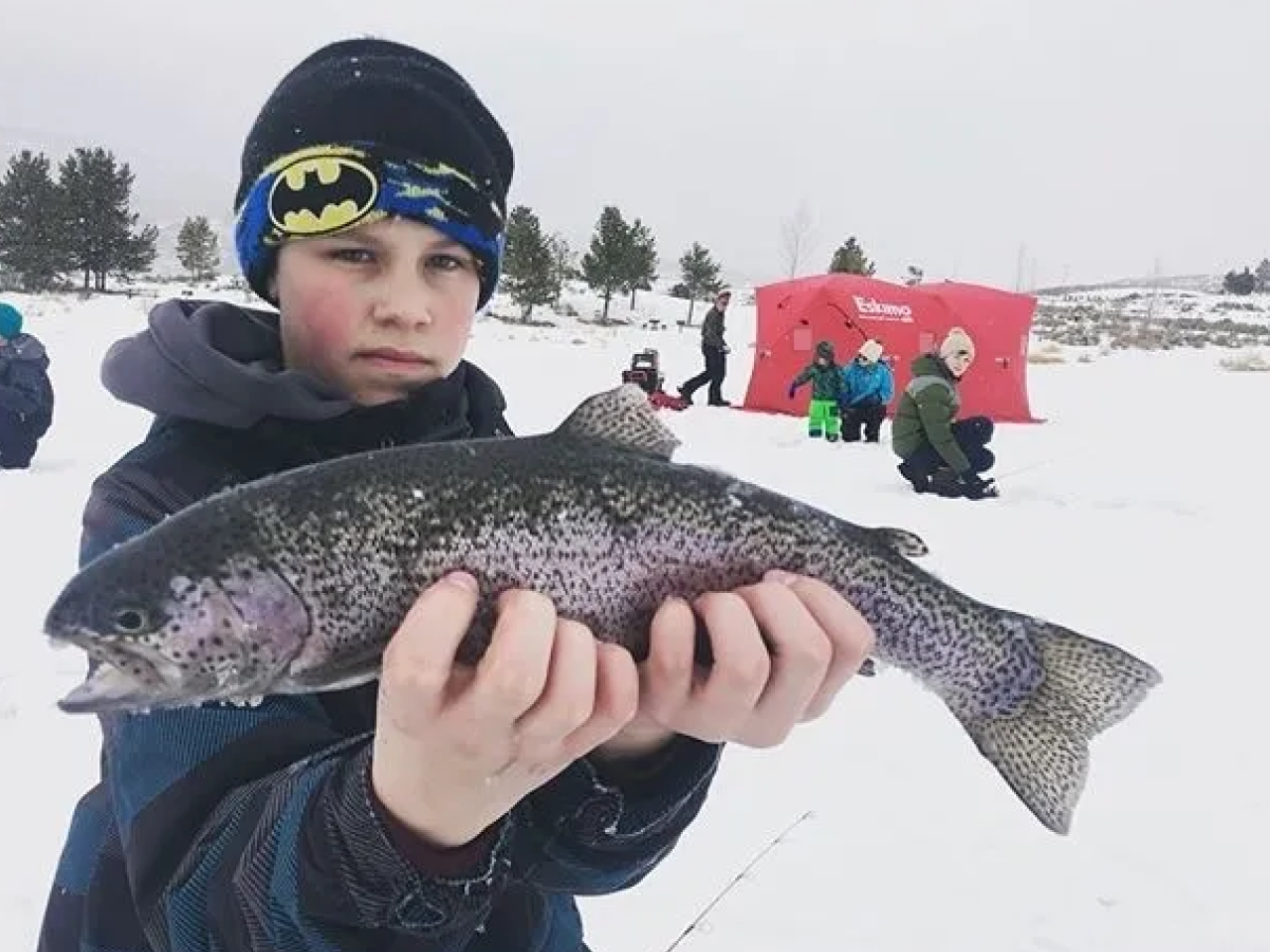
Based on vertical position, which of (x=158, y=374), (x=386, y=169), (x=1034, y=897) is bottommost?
(x=1034, y=897)

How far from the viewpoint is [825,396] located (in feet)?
55.9

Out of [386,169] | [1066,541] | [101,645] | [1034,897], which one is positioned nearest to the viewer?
[101,645]

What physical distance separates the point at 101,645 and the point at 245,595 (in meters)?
0.22

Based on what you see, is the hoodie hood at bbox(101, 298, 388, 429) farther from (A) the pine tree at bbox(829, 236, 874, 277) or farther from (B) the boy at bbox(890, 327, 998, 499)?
(A) the pine tree at bbox(829, 236, 874, 277)

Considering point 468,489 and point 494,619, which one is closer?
point 494,619

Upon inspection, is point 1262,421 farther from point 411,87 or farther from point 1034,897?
point 411,87

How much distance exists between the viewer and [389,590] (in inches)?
67.2

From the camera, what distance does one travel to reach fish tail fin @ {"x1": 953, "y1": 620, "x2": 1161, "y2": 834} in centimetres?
229

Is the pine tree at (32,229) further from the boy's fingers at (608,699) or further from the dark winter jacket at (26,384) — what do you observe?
the boy's fingers at (608,699)

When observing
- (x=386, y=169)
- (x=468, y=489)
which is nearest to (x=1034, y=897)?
(x=468, y=489)

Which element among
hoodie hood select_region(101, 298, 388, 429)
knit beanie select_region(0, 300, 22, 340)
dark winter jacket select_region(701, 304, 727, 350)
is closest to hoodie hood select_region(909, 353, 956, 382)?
dark winter jacket select_region(701, 304, 727, 350)

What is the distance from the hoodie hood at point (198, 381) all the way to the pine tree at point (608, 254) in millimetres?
57746

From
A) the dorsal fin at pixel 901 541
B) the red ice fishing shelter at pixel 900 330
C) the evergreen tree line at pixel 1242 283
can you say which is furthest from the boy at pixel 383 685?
the evergreen tree line at pixel 1242 283

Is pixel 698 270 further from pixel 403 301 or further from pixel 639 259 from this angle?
pixel 403 301
